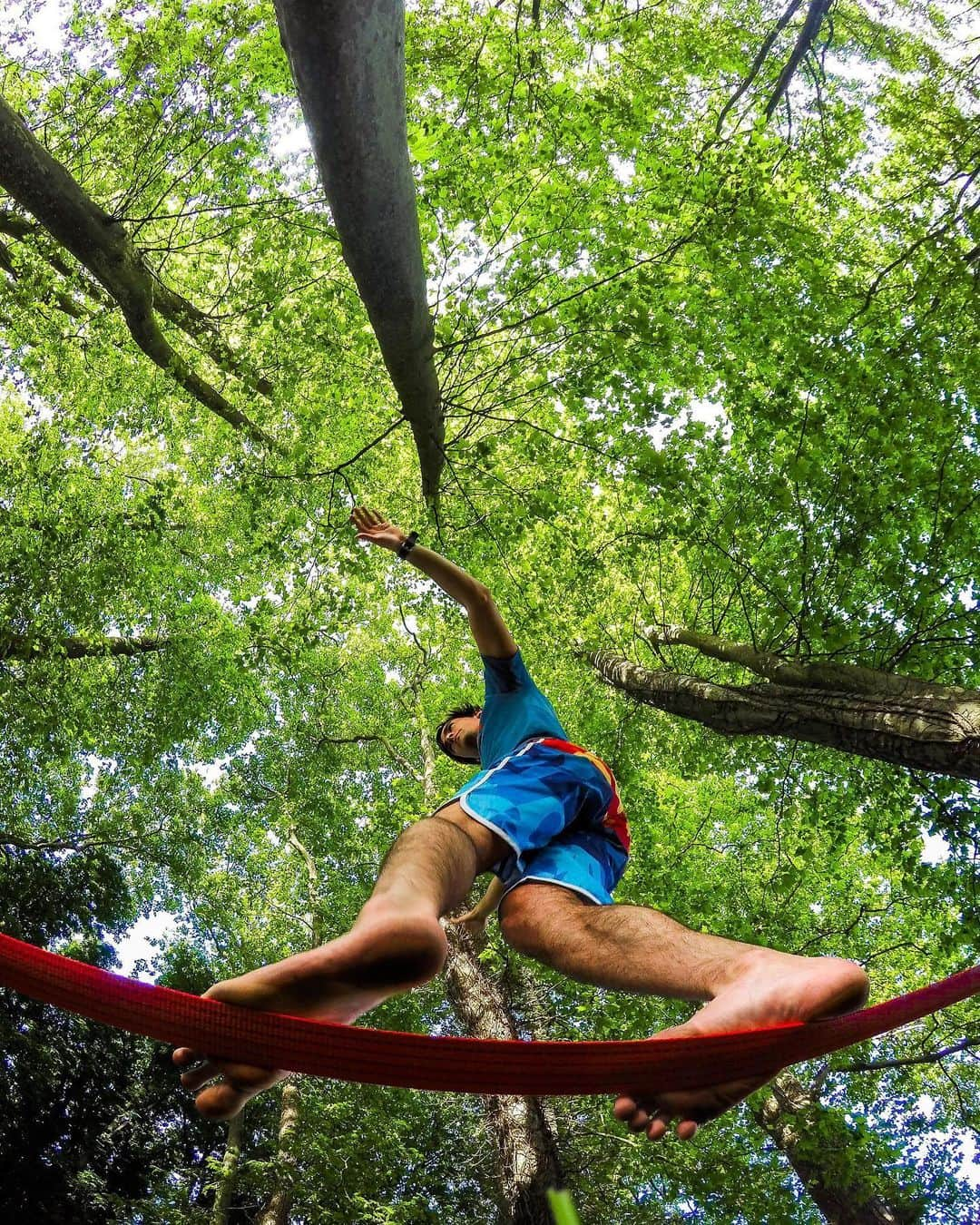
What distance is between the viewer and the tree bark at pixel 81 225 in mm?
4195

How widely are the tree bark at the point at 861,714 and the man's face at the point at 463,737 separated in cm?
240

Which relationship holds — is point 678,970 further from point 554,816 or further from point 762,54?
point 762,54

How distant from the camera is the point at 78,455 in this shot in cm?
906

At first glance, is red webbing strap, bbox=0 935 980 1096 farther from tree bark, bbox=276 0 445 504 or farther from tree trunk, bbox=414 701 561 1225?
tree trunk, bbox=414 701 561 1225

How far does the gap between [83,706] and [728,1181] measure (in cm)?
774

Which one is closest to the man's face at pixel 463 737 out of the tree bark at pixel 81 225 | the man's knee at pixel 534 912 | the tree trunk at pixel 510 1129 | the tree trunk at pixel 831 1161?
the man's knee at pixel 534 912

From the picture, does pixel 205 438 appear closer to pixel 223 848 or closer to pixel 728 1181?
pixel 223 848

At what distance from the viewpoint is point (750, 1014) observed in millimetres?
1604

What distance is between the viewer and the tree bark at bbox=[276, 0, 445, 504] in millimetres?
2402

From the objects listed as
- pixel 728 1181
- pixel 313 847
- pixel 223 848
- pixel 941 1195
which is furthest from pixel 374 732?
pixel 941 1195

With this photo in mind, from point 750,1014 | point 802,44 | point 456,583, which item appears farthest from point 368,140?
point 802,44

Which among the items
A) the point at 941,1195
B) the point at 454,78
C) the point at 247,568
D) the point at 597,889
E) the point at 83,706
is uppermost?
the point at 247,568

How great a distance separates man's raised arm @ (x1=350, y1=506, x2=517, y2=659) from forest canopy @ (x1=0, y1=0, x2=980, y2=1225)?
1.28m

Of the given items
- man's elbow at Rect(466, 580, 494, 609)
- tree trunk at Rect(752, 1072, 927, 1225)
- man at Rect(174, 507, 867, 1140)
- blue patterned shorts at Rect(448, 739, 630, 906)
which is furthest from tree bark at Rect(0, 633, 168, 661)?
tree trunk at Rect(752, 1072, 927, 1225)
